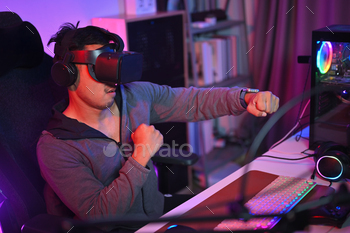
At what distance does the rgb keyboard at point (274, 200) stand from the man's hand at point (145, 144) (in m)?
0.31

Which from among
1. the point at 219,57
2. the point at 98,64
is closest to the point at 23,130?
the point at 98,64

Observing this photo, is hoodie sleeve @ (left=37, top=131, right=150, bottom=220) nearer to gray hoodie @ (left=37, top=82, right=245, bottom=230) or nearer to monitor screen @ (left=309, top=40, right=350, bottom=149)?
gray hoodie @ (left=37, top=82, right=245, bottom=230)

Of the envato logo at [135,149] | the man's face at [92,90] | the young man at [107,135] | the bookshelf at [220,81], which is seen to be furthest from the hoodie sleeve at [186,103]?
the bookshelf at [220,81]

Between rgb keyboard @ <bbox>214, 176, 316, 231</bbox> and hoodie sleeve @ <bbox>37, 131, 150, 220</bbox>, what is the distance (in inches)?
11.6

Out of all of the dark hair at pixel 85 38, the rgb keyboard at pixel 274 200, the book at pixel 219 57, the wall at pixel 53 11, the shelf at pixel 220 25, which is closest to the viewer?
the rgb keyboard at pixel 274 200

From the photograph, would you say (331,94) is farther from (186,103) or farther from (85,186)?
(85,186)

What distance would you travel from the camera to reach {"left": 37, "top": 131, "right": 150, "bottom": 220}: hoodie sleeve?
98 cm

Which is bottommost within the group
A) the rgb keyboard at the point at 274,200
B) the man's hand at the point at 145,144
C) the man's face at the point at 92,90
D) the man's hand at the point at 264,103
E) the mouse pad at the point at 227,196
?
the mouse pad at the point at 227,196

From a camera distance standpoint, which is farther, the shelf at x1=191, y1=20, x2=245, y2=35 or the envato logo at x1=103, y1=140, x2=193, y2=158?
the shelf at x1=191, y1=20, x2=245, y2=35

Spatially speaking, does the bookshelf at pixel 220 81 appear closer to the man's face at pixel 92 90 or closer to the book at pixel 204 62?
the book at pixel 204 62

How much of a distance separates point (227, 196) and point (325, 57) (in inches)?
26.6

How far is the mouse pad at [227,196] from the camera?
2.99 ft

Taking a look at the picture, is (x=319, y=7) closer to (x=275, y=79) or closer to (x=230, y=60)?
(x=275, y=79)

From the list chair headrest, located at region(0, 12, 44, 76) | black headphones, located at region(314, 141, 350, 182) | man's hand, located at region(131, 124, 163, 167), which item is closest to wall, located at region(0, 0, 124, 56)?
chair headrest, located at region(0, 12, 44, 76)
